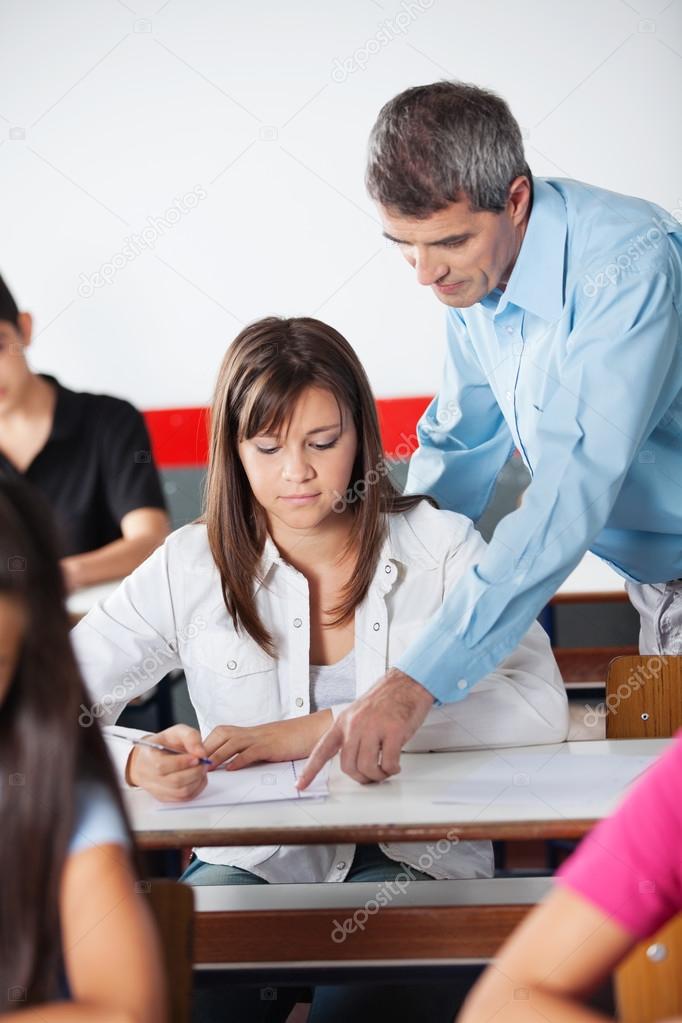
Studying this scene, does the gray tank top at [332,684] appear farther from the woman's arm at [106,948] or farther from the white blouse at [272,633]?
the woman's arm at [106,948]

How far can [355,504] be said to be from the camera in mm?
1792

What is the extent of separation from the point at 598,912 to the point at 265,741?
782mm

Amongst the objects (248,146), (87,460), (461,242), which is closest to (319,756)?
(461,242)

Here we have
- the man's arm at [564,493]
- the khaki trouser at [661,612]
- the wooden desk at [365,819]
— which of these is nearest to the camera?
the wooden desk at [365,819]

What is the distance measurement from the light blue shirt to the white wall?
5.42ft

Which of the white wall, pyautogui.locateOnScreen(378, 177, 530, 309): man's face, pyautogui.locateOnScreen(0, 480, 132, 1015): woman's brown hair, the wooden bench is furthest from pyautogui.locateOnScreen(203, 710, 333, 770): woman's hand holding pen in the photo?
the white wall

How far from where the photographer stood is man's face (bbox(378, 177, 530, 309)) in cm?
166

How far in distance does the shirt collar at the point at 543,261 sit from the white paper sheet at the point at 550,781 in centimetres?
69

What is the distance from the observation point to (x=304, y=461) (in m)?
1.69

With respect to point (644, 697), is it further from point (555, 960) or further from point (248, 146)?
point (248, 146)

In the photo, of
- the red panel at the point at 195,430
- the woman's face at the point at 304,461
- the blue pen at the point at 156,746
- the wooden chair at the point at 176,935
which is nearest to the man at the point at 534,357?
the blue pen at the point at 156,746

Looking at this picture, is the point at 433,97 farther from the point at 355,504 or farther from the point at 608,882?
the point at 608,882

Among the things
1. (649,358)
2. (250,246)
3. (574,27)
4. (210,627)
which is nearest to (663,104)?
Answer: (574,27)

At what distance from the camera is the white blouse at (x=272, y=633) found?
1.67 m
